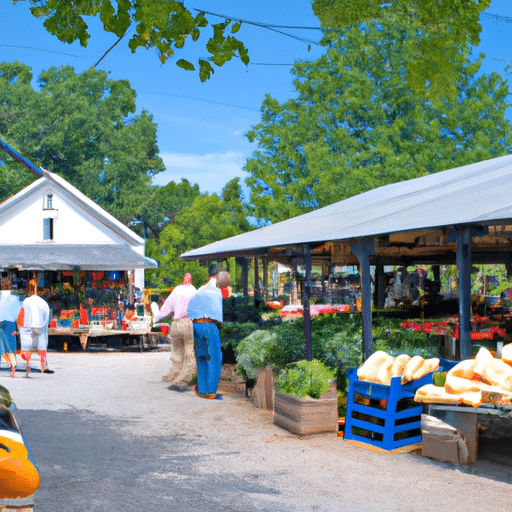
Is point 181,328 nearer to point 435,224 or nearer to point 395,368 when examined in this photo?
point 395,368

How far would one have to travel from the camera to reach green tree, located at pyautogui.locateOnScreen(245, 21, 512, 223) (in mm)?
37875

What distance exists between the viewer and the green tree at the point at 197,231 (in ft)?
141

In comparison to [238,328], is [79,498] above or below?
below

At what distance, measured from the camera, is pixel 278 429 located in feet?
30.6

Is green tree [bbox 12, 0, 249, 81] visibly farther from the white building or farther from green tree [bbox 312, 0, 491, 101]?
the white building

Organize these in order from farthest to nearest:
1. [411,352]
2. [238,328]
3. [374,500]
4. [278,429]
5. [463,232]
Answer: [238,328]
[411,352]
[278,429]
[463,232]
[374,500]

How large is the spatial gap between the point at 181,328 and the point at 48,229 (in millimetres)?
19466

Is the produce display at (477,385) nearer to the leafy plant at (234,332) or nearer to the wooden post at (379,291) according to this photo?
the leafy plant at (234,332)

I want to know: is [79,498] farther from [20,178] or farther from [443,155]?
[20,178]

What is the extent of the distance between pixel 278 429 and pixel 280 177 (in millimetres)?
32852

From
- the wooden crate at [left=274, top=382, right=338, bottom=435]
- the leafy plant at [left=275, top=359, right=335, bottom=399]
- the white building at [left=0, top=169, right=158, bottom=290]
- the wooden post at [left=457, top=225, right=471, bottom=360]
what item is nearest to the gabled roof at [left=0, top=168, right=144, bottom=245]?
the white building at [left=0, top=169, right=158, bottom=290]

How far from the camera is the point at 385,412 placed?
8.02m

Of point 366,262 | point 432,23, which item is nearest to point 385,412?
point 366,262

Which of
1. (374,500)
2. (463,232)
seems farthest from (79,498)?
(463,232)
